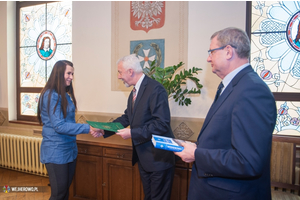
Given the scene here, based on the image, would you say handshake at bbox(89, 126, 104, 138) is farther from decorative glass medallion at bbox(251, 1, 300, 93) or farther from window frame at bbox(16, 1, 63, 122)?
window frame at bbox(16, 1, 63, 122)

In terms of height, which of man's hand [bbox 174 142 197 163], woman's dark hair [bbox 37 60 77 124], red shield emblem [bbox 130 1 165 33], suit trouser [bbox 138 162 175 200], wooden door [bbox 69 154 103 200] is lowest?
wooden door [bbox 69 154 103 200]

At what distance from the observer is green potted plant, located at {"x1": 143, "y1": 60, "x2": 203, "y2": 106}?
2.77 m

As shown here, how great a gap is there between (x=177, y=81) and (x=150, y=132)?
3.94 feet

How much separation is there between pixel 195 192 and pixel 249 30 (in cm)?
A: 242

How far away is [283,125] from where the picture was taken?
115 inches

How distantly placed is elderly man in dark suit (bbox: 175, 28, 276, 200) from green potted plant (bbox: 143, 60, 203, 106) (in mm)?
1464

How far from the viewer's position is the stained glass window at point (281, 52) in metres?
2.83

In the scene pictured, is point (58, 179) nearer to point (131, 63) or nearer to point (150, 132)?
point (150, 132)

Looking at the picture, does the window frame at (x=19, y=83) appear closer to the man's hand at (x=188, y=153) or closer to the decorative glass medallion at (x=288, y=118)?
the man's hand at (x=188, y=153)

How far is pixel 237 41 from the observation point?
1.20 m

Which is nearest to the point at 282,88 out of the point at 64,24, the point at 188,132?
the point at 188,132

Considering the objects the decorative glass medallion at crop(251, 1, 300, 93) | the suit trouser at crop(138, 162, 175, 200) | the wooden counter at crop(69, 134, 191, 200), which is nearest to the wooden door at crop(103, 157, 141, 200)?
the wooden counter at crop(69, 134, 191, 200)

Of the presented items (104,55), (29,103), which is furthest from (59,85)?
(29,103)

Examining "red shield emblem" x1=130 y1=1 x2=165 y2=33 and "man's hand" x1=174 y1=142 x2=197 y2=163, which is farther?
"red shield emblem" x1=130 y1=1 x2=165 y2=33
